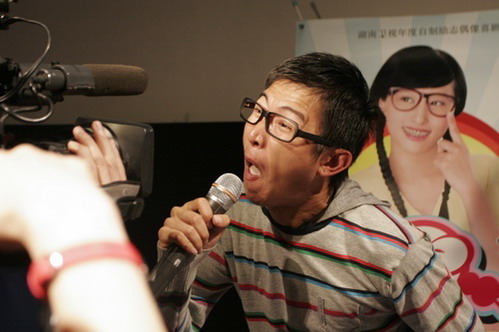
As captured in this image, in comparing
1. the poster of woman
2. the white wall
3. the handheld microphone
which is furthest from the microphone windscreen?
the white wall

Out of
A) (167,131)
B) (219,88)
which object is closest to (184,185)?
(167,131)

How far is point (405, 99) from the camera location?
2.22 meters

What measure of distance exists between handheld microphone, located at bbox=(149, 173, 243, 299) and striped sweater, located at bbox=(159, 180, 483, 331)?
0.15 m

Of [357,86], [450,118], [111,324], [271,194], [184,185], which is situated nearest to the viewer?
[111,324]

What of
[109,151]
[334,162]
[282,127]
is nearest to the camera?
[109,151]

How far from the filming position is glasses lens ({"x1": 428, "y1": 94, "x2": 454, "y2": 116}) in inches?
86.1

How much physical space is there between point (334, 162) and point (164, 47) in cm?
124

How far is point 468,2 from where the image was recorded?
2.32m

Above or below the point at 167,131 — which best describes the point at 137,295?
above

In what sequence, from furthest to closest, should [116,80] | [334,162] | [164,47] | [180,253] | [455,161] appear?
[164,47]
[455,161]
[334,162]
[180,253]
[116,80]

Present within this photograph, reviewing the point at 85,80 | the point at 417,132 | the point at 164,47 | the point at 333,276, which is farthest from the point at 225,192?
the point at 164,47

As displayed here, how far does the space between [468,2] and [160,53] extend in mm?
1251

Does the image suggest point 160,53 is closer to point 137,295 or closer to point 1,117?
point 1,117

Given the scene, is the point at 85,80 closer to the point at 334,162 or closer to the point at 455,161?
the point at 334,162
